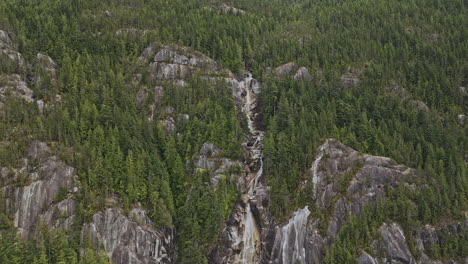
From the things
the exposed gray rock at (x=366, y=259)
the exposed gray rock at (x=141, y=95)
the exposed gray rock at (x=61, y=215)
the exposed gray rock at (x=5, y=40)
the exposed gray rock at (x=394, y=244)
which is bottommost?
the exposed gray rock at (x=366, y=259)

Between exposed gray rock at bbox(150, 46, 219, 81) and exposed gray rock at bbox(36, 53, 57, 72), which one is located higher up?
exposed gray rock at bbox(36, 53, 57, 72)

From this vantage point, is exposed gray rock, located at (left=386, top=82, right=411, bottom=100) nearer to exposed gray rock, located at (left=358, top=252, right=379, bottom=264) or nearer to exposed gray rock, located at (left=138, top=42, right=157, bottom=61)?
exposed gray rock, located at (left=358, top=252, right=379, bottom=264)

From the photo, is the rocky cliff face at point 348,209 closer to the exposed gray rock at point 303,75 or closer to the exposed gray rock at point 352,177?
the exposed gray rock at point 352,177

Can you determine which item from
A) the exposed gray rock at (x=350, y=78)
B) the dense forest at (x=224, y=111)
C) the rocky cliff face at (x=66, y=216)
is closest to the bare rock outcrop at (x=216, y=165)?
the dense forest at (x=224, y=111)

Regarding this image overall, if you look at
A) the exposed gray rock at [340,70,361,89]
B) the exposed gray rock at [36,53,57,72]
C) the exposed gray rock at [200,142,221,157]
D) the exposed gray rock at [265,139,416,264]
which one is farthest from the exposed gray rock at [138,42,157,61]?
the exposed gray rock at [265,139,416,264]

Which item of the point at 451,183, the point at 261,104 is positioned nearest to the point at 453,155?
the point at 451,183
